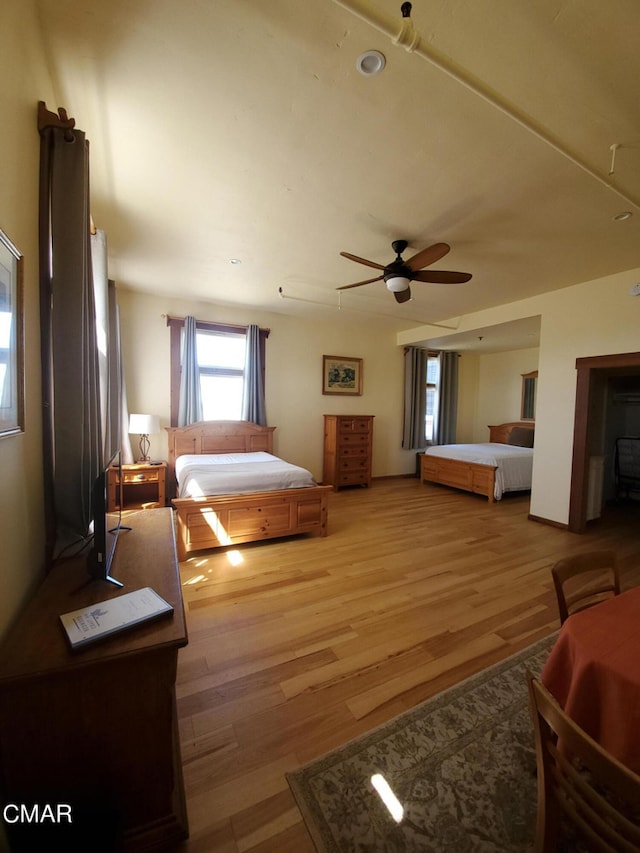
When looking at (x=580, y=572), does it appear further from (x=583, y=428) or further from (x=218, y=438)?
(x=218, y=438)

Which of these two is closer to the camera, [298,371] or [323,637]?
[323,637]

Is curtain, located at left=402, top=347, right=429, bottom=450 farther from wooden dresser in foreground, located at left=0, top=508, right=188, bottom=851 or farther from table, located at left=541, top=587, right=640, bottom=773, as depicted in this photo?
wooden dresser in foreground, located at left=0, top=508, right=188, bottom=851

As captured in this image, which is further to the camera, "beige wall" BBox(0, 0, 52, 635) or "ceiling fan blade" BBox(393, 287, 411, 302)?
"ceiling fan blade" BBox(393, 287, 411, 302)

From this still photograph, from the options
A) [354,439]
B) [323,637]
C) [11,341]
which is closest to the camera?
[11,341]

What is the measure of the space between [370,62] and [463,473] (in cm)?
497

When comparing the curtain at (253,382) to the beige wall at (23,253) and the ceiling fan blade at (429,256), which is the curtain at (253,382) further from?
the beige wall at (23,253)

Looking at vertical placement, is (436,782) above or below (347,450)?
below

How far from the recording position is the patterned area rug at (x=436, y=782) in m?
1.07

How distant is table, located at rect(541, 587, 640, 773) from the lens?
33.9 inches

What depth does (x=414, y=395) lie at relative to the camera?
6.36m

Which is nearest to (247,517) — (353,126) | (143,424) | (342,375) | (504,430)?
(143,424)

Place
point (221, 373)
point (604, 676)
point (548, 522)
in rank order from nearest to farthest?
point (604, 676) < point (548, 522) < point (221, 373)

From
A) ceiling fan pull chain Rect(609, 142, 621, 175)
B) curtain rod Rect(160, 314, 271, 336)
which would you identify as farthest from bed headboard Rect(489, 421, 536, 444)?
ceiling fan pull chain Rect(609, 142, 621, 175)

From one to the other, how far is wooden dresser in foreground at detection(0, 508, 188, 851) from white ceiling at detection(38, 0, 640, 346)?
2.03m
